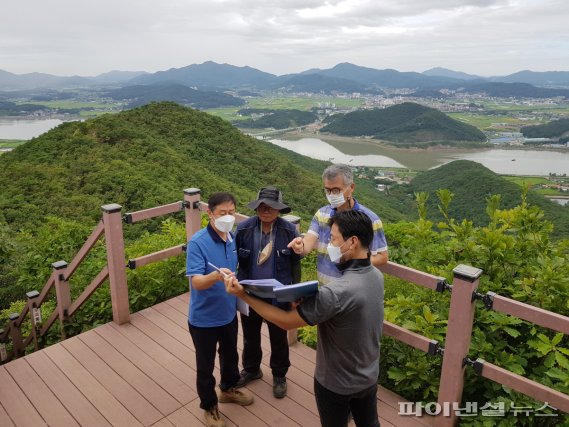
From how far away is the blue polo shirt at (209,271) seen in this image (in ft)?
7.70

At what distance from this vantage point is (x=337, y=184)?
240 cm

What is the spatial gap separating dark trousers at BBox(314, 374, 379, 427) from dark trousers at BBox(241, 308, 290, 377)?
1.05m

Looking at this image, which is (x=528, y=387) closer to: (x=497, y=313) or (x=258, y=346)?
(x=497, y=313)

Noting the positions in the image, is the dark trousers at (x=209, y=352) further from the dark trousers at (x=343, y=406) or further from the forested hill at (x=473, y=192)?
the forested hill at (x=473, y=192)

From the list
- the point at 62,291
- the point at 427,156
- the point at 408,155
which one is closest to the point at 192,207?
the point at 62,291

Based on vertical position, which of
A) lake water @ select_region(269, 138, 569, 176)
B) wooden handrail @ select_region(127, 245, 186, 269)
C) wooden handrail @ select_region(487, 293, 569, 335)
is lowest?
lake water @ select_region(269, 138, 569, 176)

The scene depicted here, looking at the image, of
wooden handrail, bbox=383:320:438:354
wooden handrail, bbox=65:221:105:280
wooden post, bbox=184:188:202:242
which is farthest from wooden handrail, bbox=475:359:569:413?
wooden handrail, bbox=65:221:105:280

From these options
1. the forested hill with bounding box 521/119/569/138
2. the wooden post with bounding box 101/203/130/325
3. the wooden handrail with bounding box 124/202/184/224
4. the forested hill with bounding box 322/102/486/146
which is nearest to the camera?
the wooden post with bounding box 101/203/130/325

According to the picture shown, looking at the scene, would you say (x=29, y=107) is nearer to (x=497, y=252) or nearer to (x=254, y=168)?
(x=254, y=168)

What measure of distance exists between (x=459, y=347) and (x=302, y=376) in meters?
1.29

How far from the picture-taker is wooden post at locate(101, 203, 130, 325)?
11.6ft

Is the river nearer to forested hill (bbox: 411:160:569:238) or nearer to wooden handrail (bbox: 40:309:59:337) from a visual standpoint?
forested hill (bbox: 411:160:569:238)

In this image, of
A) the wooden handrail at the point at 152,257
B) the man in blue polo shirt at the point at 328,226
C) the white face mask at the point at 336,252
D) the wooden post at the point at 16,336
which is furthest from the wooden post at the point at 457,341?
the wooden post at the point at 16,336

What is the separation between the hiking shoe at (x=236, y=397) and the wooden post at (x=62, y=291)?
1.99 metres
